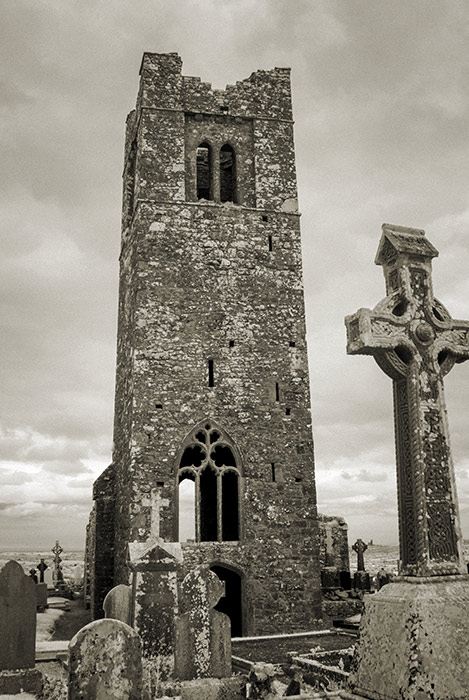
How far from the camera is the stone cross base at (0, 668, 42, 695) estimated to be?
7.45 meters

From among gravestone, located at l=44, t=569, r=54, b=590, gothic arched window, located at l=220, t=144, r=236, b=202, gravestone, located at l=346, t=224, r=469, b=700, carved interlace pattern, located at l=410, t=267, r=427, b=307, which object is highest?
gothic arched window, located at l=220, t=144, r=236, b=202

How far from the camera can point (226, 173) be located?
65.5 feet

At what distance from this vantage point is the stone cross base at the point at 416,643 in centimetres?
417

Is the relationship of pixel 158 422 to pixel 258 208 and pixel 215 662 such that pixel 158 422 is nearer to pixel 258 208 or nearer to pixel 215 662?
pixel 258 208

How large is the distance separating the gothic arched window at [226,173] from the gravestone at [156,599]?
12700 millimetres

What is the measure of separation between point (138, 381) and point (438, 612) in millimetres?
12433

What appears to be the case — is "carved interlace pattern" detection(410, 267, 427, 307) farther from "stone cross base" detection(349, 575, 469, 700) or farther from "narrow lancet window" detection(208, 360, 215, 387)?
"narrow lancet window" detection(208, 360, 215, 387)

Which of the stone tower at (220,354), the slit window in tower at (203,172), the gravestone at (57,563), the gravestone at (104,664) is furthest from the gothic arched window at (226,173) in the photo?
the gravestone at (57,563)

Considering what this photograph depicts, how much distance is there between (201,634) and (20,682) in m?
2.20

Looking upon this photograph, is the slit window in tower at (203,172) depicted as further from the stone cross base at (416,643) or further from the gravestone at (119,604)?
the stone cross base at (416,643)

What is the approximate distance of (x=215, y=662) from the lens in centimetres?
714

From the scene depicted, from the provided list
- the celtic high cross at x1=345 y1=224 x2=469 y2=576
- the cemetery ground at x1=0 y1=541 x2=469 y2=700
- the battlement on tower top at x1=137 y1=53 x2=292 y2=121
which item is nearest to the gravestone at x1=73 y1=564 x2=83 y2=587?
the cemetery ground at x1=0 y1=541 x2=469 y2=700

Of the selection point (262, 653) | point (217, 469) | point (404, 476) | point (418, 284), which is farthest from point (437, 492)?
point (217, 469)

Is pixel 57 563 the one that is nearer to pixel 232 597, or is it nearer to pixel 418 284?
pixel 232 597
